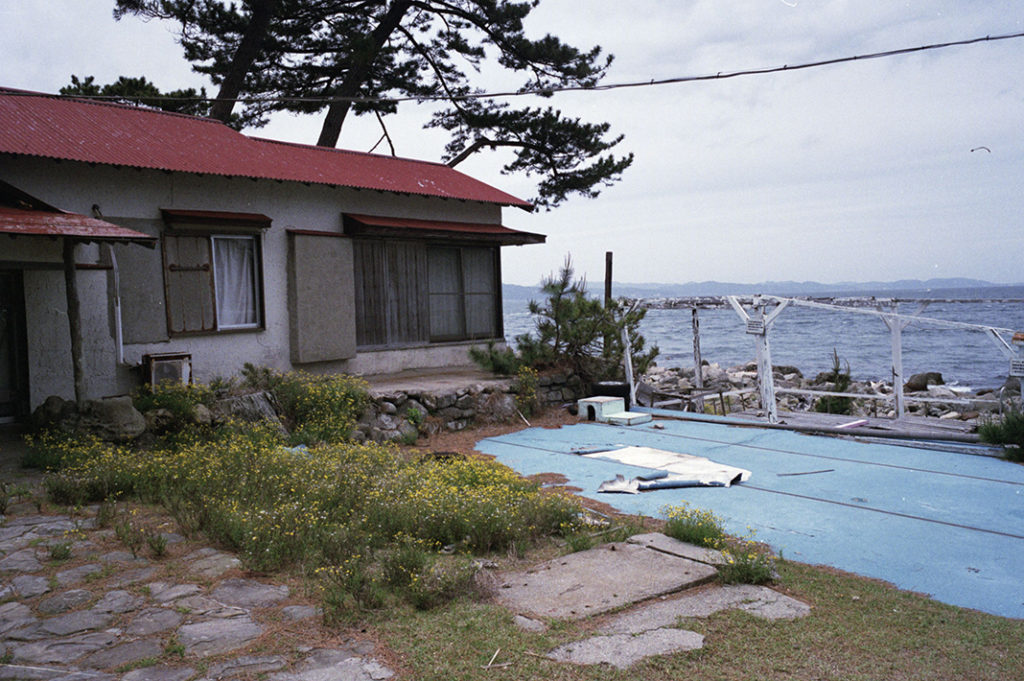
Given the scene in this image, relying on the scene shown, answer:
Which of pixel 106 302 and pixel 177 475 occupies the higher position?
pixel 106 302

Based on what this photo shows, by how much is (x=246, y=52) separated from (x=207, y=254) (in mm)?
8241

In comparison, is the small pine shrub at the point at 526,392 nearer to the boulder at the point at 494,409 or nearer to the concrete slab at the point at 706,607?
the boulder at the point at 494,409

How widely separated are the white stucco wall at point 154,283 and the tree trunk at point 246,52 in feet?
20.7

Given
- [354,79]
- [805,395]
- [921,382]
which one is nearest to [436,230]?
[354,79]

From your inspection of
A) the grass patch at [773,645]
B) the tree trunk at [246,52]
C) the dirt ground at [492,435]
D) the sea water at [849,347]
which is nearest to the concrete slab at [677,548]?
the grass patch at [773,645]

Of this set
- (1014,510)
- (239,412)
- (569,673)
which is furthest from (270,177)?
(1014,510)

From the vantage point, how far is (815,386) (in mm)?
20875

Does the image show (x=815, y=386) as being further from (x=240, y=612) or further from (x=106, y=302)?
(x=240, y=612)

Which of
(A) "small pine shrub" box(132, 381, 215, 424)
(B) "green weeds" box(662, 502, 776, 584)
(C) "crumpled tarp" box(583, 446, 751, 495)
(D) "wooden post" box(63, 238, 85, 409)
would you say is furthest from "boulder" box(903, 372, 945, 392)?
(D) "wooden post" box(63, 238, 85, 409)

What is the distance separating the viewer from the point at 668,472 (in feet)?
26.7

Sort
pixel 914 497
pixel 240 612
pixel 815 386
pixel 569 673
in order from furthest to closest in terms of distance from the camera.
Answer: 1. pixel 815 386
2. pixel 914 497
3. pixel 240 612
4. pixel 569 673

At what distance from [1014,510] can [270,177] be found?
9.85 metres

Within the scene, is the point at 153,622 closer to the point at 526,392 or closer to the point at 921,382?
the point at 526,392

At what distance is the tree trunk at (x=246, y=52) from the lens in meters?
16.5
